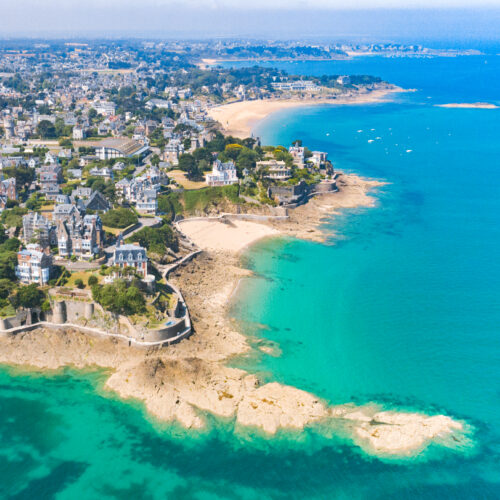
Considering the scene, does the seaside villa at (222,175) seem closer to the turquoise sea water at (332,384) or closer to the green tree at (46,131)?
the turquoise sea water at (332,384)

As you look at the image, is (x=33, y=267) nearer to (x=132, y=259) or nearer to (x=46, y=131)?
(x=132, y=259)

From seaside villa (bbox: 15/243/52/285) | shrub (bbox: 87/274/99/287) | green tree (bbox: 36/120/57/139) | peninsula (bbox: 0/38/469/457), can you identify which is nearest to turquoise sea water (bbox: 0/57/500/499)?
peninsula (bbox: 0/38/469/457)

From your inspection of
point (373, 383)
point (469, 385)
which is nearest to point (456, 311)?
point (469, 385)

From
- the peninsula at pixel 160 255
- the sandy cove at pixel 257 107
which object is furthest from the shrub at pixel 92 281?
the sandy cove at pixel 257 107

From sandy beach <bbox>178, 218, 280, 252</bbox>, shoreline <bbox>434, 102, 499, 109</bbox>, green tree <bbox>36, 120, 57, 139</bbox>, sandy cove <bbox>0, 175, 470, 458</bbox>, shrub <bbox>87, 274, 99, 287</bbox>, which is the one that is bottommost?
sandy cove <bbox>0, 175, 470, 458</bbox>

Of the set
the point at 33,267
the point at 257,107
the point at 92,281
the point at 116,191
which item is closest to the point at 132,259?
the point at 92,281

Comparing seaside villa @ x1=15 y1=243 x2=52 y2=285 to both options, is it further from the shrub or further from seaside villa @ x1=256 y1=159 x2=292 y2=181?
seaside villa @ x1=256 y1=159 x2=292 y2=181
